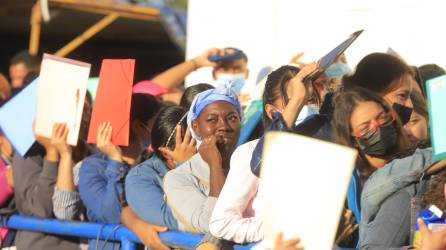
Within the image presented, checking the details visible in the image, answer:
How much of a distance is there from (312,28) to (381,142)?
2131 mm

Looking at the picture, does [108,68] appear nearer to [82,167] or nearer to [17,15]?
[82,167]

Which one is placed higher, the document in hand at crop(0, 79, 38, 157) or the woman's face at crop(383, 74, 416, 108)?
the woman's face at crop(383, 74, 416, 108)

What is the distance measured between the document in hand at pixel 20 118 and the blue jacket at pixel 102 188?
1.78 ft

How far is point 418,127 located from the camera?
14.0ft

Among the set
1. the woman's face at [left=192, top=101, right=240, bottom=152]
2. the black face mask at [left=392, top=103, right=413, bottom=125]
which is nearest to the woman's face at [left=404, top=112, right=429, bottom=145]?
the black face mask at [left=392, top=103, right=413, bottom=125]

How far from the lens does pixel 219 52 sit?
5.92 metres

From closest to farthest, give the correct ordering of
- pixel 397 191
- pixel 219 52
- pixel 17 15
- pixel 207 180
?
pixel 397 191 → pixel 207 180 → pixel 219 52 → pixel 17 15

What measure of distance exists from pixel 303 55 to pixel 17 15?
722 centimetres

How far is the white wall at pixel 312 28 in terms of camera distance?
5250 millimetres

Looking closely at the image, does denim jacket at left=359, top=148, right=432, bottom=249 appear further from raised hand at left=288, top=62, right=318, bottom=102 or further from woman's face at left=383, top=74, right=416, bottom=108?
woman's face at left=383, top=74, right=416, bottom=108

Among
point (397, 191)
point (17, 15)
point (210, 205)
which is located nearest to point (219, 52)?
point (210, 205)

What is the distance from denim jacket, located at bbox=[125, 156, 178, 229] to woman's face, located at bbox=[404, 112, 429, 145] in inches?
44.1

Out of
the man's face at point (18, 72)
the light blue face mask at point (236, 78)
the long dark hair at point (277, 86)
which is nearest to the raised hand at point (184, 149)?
the long dark hair at point (277, 86)

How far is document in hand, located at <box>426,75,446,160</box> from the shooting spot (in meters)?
3.25
